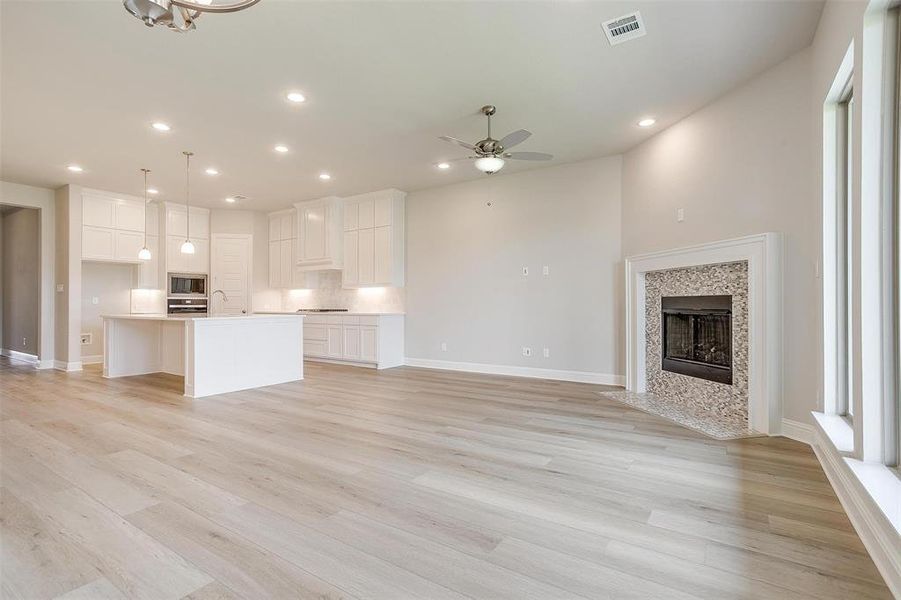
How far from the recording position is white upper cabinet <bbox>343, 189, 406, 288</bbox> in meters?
7.20

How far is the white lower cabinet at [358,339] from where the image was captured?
700cm

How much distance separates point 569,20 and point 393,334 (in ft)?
17.4

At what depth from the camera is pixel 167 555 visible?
1.75 meters

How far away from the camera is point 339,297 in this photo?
8.47 metres

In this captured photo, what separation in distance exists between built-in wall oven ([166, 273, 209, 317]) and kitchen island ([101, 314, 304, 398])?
66.3 inches

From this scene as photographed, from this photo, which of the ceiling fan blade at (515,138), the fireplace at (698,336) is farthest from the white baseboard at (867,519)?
the ceiling fan blade at (515,138)


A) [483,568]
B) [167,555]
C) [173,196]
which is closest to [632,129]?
[483,568]

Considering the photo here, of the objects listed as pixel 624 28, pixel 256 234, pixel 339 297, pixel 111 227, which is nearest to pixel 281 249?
pixel 256 234

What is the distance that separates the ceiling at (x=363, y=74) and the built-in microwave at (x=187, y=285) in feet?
10.0

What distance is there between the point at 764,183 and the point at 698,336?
1.61 metres

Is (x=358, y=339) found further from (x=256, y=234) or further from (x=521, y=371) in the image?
(x=256, y=234)

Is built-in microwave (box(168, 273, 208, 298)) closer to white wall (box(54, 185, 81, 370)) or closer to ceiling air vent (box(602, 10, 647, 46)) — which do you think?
white wall (box(54, 185, 81, 370))

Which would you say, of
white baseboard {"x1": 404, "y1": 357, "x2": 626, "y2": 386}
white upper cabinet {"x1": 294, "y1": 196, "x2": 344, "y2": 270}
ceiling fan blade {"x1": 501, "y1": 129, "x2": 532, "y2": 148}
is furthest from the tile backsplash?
ceiling fan blade {"x1": 501, "y1": 129, "x2": 532, "y2": 148}

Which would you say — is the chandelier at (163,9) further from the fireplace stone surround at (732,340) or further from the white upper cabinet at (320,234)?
the white upper cabinet at (320,234)
